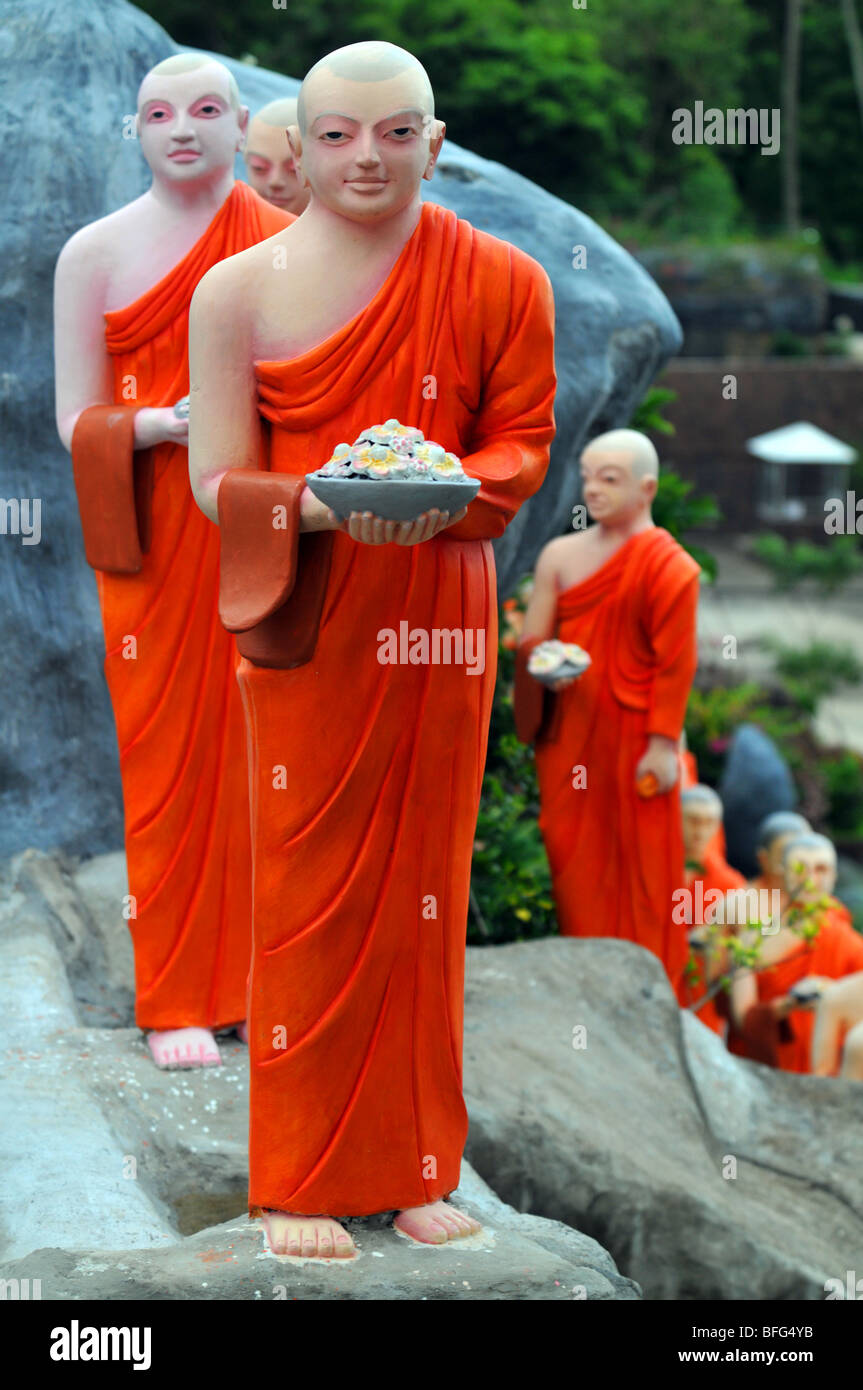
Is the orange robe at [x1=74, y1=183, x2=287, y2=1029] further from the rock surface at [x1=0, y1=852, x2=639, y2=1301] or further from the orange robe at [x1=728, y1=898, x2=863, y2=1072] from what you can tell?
the orange robe at [x1=728, y1=898, x2=863, y2=1072]

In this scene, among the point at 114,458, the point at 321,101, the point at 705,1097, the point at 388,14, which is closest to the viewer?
the point at 321,101

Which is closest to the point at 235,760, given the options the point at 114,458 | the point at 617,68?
the point at 114,458

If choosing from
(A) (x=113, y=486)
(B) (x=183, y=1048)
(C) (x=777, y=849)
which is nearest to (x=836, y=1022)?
(C) (x=777, y=849)

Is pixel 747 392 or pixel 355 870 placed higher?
pixel 747 392

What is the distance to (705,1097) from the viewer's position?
20.5 ft

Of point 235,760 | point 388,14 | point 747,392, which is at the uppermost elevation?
point 388,14

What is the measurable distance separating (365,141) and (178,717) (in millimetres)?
2115

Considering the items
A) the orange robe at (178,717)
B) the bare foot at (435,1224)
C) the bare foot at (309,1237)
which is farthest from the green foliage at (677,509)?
the bare foot at (309,1237)

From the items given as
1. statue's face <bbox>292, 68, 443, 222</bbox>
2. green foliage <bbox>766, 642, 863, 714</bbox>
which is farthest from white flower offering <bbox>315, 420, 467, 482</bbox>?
green foliage <bbox>766, 642, 863, 714</bbox>

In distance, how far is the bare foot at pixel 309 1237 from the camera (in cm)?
377

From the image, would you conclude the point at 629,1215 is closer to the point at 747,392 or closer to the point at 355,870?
the point at 355,870

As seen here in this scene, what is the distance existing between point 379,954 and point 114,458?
181cm

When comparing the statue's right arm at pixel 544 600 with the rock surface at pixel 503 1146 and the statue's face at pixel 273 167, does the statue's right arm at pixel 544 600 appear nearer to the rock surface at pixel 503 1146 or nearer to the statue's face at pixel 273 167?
the rock surface at pixel 503 1146

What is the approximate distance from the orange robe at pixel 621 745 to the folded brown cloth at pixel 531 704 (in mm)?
24
